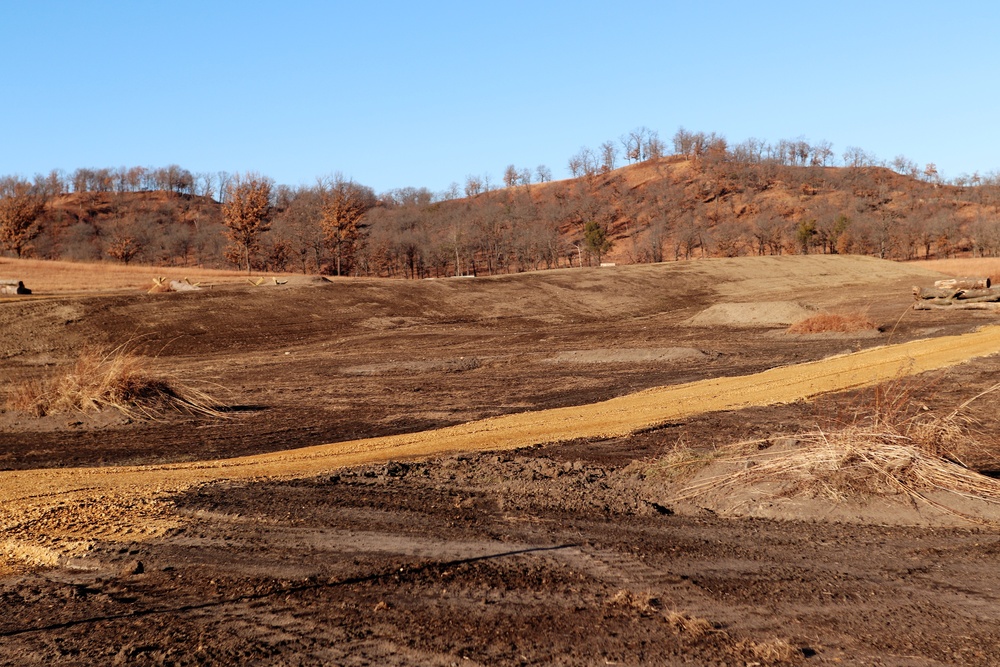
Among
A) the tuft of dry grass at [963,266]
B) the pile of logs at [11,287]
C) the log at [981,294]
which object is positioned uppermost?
the pile of logs at [11,287]

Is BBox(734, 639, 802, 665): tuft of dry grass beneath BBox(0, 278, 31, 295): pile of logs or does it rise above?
beneath

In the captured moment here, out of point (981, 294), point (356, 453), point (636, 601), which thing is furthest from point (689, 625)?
point (981, 294)

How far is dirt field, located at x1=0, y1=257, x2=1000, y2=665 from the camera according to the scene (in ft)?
15.5

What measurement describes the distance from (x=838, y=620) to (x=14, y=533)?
19.5 ft

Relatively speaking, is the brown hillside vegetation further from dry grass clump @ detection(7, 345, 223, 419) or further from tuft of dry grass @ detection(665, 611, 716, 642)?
tuft of dry grass @ detection(665, 611, 716, 642)

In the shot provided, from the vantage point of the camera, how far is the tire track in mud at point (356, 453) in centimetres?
695

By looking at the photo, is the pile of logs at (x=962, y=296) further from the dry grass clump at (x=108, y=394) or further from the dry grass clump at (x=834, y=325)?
the dry grass clump at (x=108, y=394)

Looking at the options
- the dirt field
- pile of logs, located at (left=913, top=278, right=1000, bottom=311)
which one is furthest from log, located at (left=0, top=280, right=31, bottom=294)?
pile of logs, located at (left=913, top=278, right=1000, bottom=311)

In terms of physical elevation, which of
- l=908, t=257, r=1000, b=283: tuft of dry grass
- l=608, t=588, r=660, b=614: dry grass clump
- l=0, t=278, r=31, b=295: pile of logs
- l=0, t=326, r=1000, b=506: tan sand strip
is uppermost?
l=0, t=278, r=31, b=295: pile of logs

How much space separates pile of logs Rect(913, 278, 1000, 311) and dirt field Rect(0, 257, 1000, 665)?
1965 centimetres

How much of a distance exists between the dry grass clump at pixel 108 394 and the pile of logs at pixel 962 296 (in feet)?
101

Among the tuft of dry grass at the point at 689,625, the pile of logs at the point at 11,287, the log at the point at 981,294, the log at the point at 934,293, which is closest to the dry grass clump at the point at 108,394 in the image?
the tuft of dry grass at the point at 689,625

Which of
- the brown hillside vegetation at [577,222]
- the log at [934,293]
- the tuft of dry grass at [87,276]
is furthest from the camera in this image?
the brown hillside vegetation at [577,222]

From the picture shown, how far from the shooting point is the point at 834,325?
2792cm
